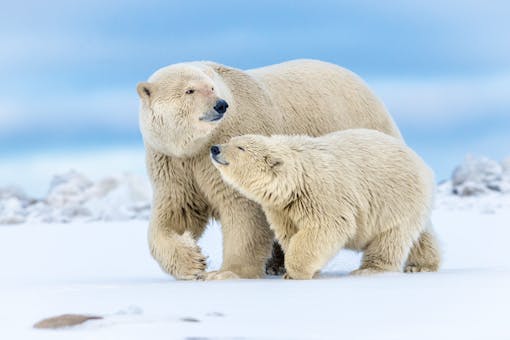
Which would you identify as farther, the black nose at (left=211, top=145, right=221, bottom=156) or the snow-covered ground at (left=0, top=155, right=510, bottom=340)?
the black nose at (left=211, top=145, right=221, bottom=156)

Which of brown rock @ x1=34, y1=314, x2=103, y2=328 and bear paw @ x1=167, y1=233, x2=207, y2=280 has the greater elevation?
bear paw @ x1=167, y1=233, x2=207, y2=280

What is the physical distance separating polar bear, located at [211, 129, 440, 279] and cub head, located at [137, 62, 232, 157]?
346 millimetres

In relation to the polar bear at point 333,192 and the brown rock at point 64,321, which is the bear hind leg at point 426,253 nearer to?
the polar bear at point 333,192

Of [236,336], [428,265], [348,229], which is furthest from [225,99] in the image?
[236,336]

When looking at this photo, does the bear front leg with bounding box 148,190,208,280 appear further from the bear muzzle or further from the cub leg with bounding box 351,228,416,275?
the cub leg with bounding box 351,228,416,275

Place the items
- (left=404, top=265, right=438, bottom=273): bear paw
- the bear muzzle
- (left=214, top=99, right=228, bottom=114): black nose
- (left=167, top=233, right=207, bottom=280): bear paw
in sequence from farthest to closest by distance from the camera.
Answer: (left=404, top=265, right=438, bottom=273): bear paw, (left=167, top=233, right=207, bottom=280): bear paw, (left=214, top=99, right=228, bottom=114): black nose, the bear muzzle

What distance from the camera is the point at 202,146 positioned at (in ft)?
26.1

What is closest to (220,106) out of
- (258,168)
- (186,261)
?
(258,168)

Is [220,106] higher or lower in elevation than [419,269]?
higher

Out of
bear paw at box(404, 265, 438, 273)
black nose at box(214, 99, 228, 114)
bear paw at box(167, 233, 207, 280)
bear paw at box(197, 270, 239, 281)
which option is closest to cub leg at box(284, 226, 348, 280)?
bear paw at box(197, 270, 239, 281)

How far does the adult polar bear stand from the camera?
25.2 feet

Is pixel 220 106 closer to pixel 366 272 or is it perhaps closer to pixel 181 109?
pixel 181 109

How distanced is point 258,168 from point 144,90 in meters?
1.23

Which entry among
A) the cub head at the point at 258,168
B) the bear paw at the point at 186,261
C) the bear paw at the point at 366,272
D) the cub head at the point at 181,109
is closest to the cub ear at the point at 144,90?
the cub head at the point at 181,109
